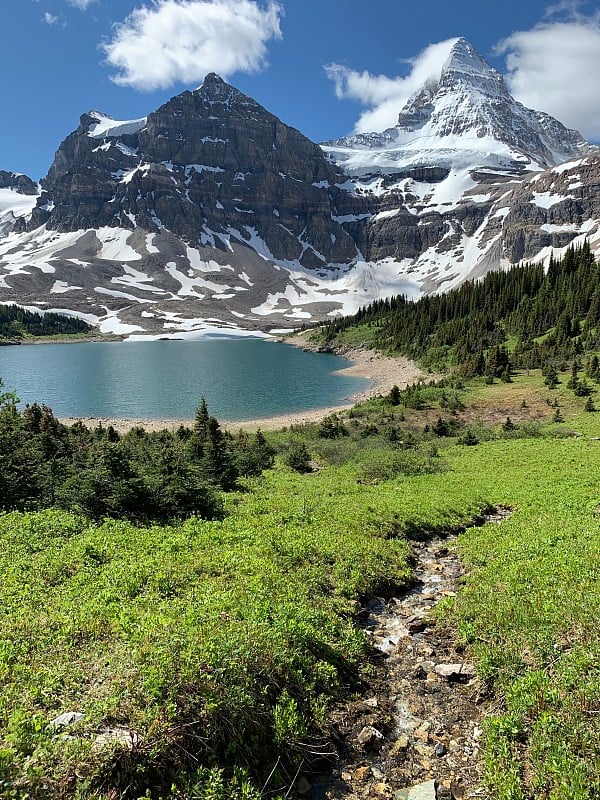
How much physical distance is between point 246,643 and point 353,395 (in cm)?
6245

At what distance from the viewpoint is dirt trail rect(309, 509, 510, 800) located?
5793 mm

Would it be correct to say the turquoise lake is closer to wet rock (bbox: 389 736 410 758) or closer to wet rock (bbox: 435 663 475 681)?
wet rock (bbox: 435 663 475 681)

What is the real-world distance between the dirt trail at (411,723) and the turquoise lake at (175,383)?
48.7 metres

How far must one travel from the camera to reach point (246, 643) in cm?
655

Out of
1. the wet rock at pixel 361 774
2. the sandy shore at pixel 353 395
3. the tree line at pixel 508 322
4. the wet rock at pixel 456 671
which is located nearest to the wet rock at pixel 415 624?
the wet rock at pixel 456 671

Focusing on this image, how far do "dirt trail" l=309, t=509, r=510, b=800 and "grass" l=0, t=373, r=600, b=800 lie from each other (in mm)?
367

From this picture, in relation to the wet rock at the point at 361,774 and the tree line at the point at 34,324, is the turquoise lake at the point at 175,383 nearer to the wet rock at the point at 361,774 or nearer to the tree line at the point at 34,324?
the wet rock at the point at 361,774

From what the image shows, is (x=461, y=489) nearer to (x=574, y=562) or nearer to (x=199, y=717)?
(x=574, y=562)

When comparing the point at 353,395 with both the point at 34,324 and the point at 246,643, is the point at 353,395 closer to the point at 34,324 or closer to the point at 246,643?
the point at 246,643

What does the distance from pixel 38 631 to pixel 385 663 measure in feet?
20.1

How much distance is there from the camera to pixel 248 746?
5.68 m

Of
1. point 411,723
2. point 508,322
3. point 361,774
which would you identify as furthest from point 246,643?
point 508,322

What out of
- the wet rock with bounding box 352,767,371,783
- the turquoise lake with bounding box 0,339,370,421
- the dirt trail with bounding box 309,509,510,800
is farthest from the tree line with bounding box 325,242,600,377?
the wet rock with bounding box 352,767,371,783

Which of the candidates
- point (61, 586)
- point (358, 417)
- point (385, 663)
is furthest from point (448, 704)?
point (358, 417)
